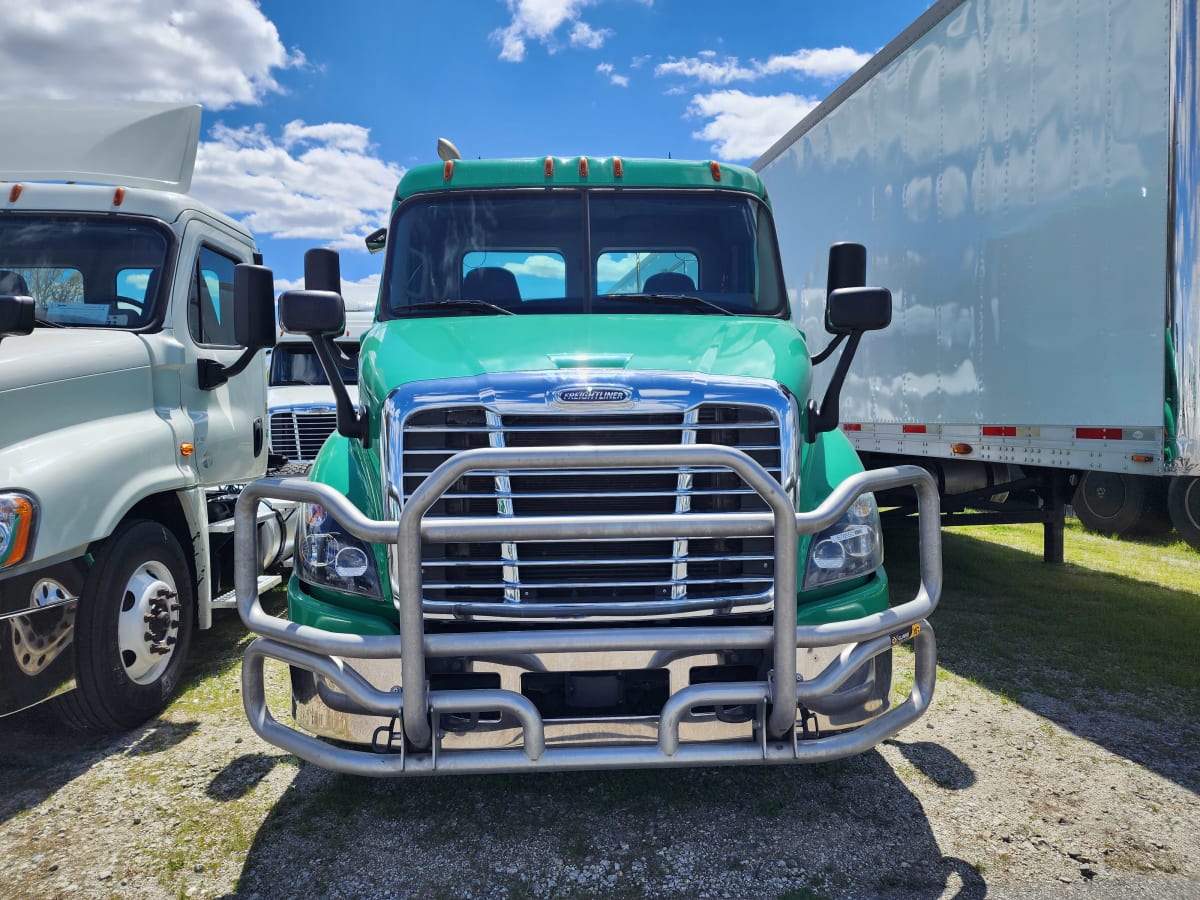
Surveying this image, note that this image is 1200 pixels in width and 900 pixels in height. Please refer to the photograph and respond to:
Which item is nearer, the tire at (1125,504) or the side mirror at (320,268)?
the side mirror at (320,268)

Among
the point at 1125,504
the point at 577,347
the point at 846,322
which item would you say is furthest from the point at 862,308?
the point at 1125,504

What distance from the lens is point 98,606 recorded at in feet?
12.2

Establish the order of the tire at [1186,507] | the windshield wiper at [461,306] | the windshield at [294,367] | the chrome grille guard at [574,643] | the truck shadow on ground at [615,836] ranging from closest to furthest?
the chrome grille guard at [574,643], the truck shadow on ground at [615,836], the windshield wiper at [461,306], the tire at [1186,507], the windshield at [294,367]

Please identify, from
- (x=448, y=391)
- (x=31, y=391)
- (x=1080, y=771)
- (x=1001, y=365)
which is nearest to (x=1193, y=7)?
(x=1001, y=365)

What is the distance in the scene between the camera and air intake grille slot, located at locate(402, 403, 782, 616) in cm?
285

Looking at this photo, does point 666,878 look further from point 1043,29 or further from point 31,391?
point 1043,29

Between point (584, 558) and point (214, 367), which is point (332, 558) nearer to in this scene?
point (584, 558)

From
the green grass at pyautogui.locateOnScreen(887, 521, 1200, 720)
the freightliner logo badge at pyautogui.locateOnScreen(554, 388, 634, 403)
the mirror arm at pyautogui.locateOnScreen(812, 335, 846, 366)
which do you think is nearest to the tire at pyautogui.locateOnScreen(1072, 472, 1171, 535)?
the green grass at pyautogui.locateOnScreen(887, 521, 1200, 720)

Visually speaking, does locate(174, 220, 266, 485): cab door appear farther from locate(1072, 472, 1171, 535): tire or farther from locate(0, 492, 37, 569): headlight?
locate(1072, 472, 1171, 535): tire

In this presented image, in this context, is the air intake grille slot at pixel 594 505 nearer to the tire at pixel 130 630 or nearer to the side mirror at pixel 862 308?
the side mirror at pixel 862 308

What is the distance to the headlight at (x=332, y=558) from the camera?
2.88 meters

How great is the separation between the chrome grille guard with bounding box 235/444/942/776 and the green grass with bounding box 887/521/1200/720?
2621 mm

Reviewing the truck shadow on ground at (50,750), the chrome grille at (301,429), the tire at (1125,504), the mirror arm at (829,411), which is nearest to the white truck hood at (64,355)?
the truck shadow on ground at (50,750)

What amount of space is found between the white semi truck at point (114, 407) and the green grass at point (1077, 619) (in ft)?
14.6
